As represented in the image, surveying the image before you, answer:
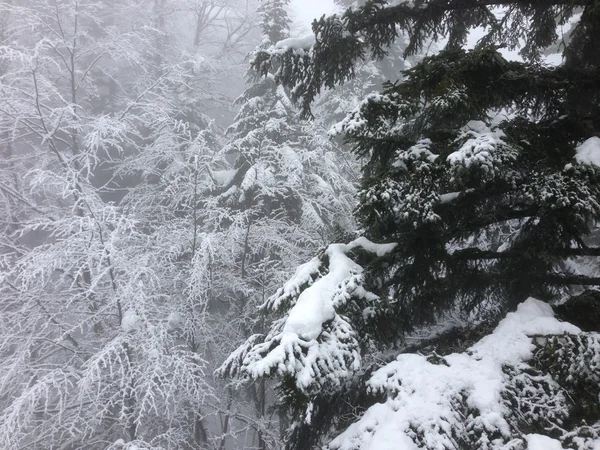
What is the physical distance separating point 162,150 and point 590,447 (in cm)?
944

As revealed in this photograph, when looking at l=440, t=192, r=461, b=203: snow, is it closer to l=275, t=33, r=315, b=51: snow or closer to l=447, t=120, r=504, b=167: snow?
l=447, t=120, r=504, b=167: snow

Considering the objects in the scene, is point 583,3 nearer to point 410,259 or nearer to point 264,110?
point 410,259

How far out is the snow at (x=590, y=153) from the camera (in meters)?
2.59

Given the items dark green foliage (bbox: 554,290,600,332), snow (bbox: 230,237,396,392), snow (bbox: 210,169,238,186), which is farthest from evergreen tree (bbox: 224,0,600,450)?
snow (bbox: 210,169,238,186)

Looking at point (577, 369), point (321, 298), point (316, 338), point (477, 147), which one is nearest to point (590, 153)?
point (477, 147)

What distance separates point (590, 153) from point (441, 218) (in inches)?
43.1

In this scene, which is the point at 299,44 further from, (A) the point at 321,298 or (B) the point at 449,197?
(A) the point at 321,298

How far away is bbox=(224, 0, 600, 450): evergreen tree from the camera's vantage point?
8.13 feet

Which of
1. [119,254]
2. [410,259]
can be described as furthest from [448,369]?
[119,254]

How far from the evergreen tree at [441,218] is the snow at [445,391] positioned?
0.6 inches

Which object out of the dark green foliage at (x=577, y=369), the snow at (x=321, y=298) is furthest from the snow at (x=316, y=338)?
the dark green foliage at (x=577, y=369)

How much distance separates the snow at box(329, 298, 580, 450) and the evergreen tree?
0.01 m

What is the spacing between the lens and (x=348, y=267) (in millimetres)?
3275

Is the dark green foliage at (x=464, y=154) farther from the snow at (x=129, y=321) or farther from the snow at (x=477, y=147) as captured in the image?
the snow at (x=129, y=321)
